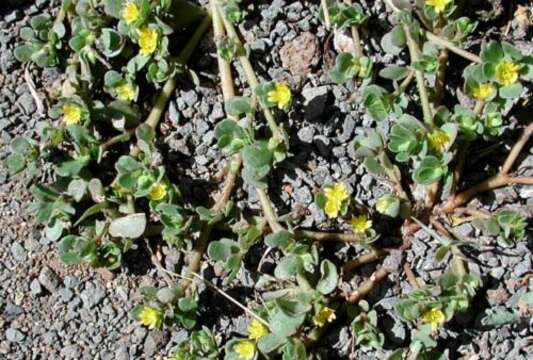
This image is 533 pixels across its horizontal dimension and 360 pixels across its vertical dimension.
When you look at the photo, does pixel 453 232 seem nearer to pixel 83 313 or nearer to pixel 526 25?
pixel 526 25

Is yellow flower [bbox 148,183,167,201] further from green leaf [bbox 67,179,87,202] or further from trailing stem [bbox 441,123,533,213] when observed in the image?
trailing stem [bbox 441,123,533,213]

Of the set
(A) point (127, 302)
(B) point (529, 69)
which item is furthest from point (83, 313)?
(B) point (529, 69)

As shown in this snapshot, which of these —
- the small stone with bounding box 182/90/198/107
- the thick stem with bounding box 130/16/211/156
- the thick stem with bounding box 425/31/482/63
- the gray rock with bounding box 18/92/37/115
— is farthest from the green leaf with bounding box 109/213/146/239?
the thick stem with bounding box 425/31/482/63

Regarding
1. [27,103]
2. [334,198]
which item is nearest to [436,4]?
[334,198]

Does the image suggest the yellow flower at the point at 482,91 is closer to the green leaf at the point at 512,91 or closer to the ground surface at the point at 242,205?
the green leaf at the point at 512,91

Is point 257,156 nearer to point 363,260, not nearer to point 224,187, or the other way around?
point 224,187
